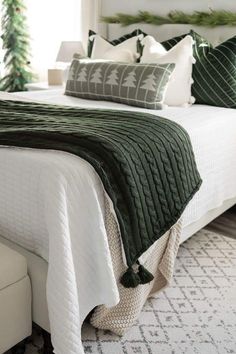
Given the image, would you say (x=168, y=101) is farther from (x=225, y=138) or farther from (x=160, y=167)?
(x=160, y=167)

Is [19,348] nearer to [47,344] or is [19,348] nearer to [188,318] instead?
[47,344]

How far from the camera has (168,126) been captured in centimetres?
192

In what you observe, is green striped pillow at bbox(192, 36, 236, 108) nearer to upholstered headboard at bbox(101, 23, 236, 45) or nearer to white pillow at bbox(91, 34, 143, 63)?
upholstered headboard at bbox(101, 23, 236, 45)

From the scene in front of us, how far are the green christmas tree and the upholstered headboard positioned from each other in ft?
3.31

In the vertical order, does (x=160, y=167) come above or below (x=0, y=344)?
above

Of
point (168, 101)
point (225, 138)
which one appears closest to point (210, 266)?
point (225, 138)

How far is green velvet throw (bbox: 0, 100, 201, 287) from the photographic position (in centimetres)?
151

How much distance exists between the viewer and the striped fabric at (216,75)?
2.60 meters

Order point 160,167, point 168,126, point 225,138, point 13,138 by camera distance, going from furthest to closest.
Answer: point 225,138 → point 168,126 → point 160,167 → point 13,138

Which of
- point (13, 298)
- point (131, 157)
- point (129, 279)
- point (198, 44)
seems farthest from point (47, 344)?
point (198, 44)

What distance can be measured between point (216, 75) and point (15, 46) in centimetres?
250

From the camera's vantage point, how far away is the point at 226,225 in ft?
8.82

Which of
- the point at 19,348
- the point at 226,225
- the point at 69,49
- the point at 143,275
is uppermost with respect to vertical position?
the point at 69,49

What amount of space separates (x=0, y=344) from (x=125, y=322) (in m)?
0.50
